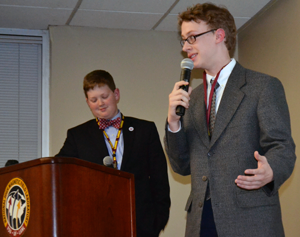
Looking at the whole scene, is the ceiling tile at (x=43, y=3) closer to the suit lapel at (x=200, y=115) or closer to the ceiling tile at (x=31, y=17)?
the ceiling tile at (x=31, y=17)

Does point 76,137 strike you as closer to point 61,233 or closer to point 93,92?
point 93,92

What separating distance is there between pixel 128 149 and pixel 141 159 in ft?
0.36

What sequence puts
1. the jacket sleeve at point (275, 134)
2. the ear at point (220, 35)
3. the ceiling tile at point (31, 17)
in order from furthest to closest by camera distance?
the ceiling tile at point (31, 17)
the ear at point (220, 35)
the jacket sleeve at point (275, 134)

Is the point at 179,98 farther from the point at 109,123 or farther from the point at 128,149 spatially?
the point at 109,123

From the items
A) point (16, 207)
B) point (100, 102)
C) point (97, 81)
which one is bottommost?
point (16, 207)

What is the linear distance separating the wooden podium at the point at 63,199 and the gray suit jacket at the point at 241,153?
0.39m

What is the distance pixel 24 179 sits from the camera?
1474 mm

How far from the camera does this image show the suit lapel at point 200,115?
5.98 feet

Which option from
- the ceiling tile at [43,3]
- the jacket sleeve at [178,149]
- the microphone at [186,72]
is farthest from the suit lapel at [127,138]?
the ceiling tile at [43,3]

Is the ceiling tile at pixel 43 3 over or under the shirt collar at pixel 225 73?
over

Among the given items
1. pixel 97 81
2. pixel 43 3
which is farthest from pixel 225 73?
pixel 43 3

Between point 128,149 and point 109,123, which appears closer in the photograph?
point 128,149

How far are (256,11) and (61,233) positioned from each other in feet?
11.5

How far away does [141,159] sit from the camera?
2.70 meters
